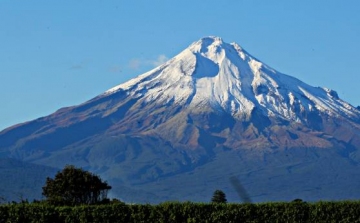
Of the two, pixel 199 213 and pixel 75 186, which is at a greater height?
pixel 75 186

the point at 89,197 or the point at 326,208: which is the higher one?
the point at 89,197

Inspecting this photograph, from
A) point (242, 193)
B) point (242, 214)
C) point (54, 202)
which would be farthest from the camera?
point (54, 202)

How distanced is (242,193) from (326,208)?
26.5 m

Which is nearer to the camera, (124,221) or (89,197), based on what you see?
(124,221)

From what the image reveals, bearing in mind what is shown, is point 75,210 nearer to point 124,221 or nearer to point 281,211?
point 124,221

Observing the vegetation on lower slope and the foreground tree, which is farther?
the foreground tree

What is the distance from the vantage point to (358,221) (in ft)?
217

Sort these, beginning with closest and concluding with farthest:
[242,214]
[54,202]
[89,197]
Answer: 1. [242,214]
2. [54,202]
3. [89,197]

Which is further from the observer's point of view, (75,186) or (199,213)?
(75,186)

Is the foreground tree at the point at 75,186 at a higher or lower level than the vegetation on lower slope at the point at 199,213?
higher

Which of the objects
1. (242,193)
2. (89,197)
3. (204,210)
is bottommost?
(242,193)

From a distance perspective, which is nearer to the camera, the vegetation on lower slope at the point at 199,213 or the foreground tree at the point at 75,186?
the vegetation on lower slope at the point at 199,213

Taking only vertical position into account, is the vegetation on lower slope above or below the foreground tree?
below

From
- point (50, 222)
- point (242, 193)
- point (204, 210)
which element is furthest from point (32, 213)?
point (242, 193)
